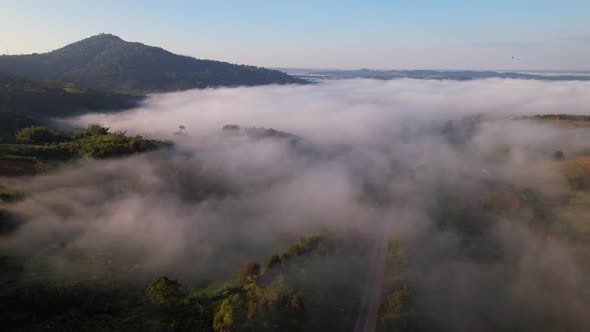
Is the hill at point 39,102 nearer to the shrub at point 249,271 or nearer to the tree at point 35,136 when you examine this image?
the tree at point 35,136

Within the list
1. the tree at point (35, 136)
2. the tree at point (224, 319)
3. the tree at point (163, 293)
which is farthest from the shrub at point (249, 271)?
the tree at point (35, 136)

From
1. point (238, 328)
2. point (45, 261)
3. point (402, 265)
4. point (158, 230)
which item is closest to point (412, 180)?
point (402, 265)

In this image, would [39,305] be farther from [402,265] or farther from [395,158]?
[395,158]

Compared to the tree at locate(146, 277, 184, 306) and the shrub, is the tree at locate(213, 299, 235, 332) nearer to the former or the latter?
the tree at locate(146, 277, 184, 306)


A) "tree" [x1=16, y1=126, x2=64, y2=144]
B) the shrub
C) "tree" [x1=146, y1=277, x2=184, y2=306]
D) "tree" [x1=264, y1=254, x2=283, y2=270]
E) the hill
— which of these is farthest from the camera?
the hill

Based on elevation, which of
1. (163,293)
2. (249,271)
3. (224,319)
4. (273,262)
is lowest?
(273,262)

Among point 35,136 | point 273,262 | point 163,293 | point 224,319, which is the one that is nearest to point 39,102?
point 35,136

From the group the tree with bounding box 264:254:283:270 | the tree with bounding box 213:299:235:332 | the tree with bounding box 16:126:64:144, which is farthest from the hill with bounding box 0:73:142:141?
the tree with bounding box 213:299:235:332

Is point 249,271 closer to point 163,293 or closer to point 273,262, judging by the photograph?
point 273,262
